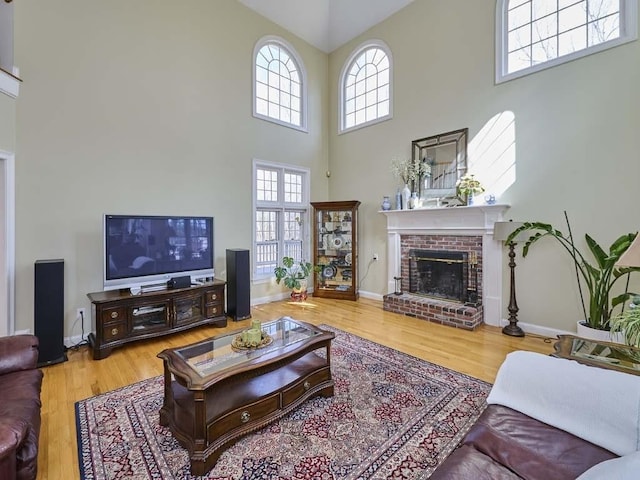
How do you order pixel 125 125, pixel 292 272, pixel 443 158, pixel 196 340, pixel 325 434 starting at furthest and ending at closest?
1. pixel 292 272
2. pixel 443 158
3. pixel 125 125
4. pixel 196 340
5. pixel 325 434

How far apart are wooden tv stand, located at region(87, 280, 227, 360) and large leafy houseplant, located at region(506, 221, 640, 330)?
12.9 feet

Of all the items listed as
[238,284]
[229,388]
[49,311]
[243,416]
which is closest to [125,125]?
[49,311]

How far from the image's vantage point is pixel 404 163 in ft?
16.1

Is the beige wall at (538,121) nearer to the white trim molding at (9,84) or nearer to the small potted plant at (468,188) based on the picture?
the small potted plant at (468,188)

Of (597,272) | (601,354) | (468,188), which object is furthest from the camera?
(468,188)

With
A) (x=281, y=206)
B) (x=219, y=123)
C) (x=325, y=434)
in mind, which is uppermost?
(x=219, y=123)

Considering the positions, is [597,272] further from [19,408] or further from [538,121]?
[19,408]

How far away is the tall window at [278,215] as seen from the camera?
5.19 meters

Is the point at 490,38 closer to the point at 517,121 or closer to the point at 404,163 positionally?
the point at 517,121

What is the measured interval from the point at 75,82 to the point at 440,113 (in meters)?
4.72

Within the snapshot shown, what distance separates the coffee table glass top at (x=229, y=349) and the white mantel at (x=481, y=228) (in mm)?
2817

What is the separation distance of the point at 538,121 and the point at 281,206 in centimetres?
389

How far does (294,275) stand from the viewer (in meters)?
5.37

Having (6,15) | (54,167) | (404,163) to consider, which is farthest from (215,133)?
(404,163)
